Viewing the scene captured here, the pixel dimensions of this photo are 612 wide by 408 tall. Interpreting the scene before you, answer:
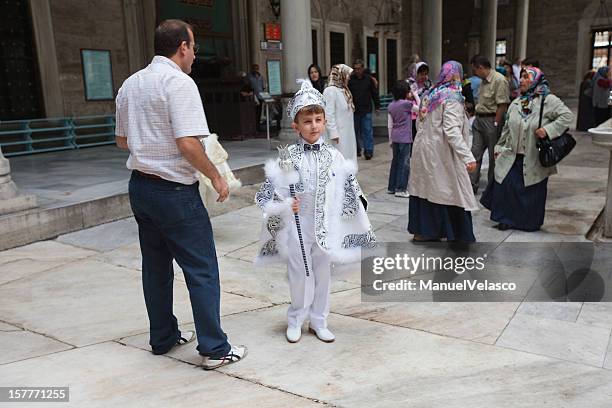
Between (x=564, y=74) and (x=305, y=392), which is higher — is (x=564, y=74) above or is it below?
above

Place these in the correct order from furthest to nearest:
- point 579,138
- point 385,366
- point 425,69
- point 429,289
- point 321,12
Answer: point 321,12 < point 579,138 < point 425,69 < point 429,289 < point 385,366

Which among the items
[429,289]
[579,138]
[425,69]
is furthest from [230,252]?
[579,138]

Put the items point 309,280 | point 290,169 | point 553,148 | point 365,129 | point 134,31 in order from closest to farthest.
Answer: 1. point 290,169
2. point 309,280
3. point 553,148
4. point 365,129
5. point 134,31

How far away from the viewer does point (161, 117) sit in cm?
258

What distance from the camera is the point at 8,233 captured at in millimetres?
5066

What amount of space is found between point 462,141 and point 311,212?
2.09 m

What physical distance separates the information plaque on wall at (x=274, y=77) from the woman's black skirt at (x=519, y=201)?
390 inches

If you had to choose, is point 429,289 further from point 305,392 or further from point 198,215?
point 198,215

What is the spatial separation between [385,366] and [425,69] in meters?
5.05

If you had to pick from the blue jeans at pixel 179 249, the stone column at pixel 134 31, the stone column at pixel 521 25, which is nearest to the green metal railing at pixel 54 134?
the stone column at pixel 134 31

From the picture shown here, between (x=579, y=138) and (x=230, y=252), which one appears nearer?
(x=230, y=252)

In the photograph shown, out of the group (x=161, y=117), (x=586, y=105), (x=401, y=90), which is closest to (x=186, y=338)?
(x=161, y=117)

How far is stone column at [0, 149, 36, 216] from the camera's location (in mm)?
5113

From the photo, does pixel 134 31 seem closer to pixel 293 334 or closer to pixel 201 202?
pixel 201 202
